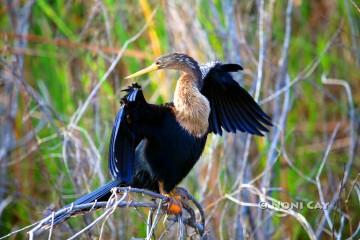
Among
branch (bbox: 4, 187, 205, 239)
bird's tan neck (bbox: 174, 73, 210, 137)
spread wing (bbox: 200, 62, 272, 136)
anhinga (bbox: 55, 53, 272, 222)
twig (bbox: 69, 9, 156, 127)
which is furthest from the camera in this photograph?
twig (bbox: 69, 9, 156, 127)

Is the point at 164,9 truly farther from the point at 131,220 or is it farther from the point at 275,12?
the point at 131,220

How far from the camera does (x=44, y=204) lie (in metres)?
4.62

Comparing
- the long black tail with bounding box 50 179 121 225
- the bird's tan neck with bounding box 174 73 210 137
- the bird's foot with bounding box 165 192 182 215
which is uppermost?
the bird's tan neck with bounding box 174 73 210 137

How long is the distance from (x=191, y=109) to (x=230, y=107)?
429 millimetres

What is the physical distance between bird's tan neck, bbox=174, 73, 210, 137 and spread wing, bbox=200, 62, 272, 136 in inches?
10.1

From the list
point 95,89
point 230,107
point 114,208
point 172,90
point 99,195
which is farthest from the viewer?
point 172,90

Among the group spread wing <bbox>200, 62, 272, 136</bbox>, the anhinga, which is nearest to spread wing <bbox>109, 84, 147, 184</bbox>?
the anhinga

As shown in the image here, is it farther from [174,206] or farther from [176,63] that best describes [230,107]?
[174,206]

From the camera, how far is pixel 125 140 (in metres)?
3.24

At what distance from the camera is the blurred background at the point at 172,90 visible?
13.8ft

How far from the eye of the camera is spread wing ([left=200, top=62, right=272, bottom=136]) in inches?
147

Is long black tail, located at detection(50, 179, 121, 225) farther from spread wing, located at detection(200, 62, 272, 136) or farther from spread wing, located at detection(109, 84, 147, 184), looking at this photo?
spread wing, located at detection(200, 62, 272, 136)

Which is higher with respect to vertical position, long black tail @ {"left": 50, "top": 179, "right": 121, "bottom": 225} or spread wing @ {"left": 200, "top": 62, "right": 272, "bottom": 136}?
spread wing @ {"left": 200, "top": 62, "right": 272, "bottom": 136}

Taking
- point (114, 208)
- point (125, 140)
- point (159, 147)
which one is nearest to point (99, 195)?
point (125, 140)
